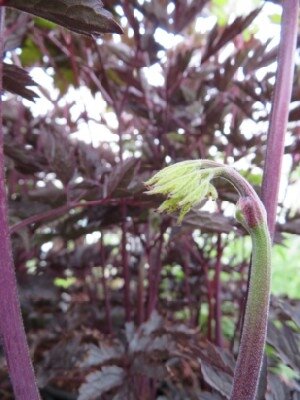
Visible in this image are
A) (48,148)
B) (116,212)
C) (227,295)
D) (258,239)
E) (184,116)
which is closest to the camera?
(258,239)

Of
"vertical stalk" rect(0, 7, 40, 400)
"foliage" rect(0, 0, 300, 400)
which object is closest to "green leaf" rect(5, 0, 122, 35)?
"foliage" rect(0, 0, 300, 400)

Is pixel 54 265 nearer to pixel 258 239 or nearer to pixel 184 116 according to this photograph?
pixel 184 116

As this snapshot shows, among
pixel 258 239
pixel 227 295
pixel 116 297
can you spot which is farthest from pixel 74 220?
pixel 227 295

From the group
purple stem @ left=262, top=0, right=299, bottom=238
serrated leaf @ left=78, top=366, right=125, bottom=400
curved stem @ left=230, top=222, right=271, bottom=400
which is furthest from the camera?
serrated leaf @ left=78, top=366, right=125, bottom=400

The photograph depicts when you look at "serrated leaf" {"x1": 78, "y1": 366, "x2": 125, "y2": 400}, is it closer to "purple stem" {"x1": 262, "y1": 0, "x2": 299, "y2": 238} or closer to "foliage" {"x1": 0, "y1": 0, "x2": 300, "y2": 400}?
"foliage" {"x1": 0, "y1": 0, "x2": 300, "y2": 400}

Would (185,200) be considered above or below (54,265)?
above

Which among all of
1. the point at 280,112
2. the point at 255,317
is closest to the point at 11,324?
the point at 255,317
